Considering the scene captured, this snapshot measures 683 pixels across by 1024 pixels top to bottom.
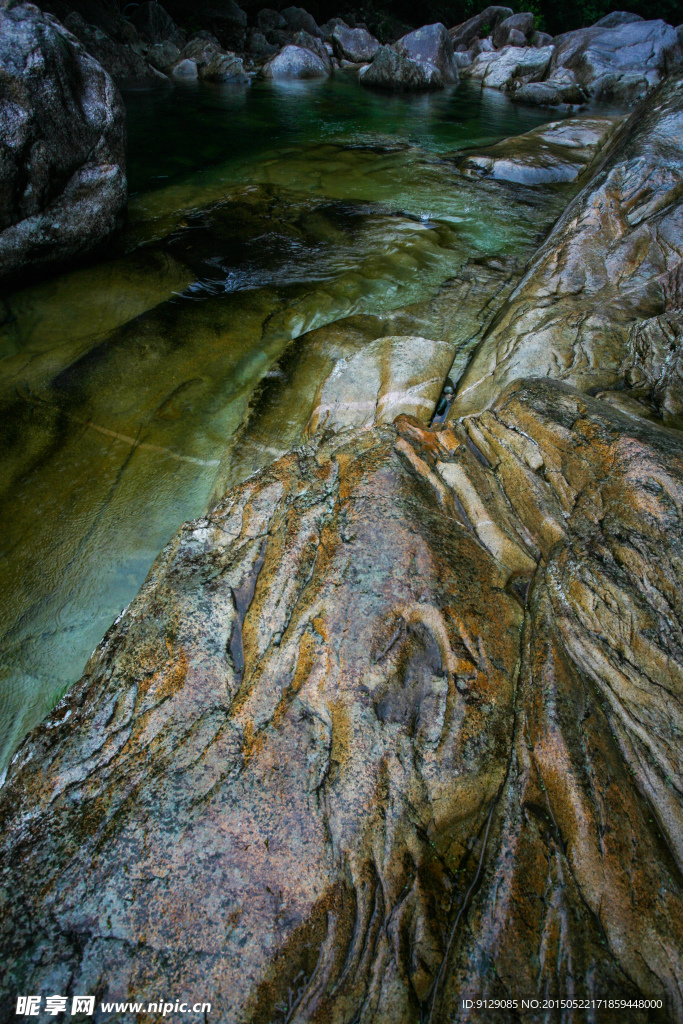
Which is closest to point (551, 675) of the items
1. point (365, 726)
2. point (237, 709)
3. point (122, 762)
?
point (365, 726)

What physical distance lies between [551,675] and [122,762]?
1.28 m

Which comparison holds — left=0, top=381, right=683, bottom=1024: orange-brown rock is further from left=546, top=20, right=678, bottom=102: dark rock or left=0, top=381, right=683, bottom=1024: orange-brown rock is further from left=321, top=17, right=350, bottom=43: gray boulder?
left=321, top=17, right=350, bottom=43: gray boulder

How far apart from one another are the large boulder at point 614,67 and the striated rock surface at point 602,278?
1172 cm

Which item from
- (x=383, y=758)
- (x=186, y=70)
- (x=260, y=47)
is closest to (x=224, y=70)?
(x=186, y=70)

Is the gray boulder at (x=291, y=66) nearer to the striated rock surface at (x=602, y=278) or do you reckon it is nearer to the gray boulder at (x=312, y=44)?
the gray boulder at (x=312, y=44)

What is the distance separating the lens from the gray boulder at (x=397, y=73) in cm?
1519

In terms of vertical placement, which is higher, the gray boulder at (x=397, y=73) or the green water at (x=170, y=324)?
the gray boulder at (x=397, y=73)

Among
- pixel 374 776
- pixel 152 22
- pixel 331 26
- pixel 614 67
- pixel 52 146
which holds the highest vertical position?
pixel 331 26

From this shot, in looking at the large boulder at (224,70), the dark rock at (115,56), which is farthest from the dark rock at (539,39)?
the dark rock at (115,56)

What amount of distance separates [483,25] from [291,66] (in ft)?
37.6

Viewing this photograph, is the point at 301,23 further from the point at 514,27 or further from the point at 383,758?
the point at 383,758

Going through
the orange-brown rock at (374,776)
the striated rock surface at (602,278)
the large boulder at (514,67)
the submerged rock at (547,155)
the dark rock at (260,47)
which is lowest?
the orange-brown rock at (374,776)

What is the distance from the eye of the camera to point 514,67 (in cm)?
1641

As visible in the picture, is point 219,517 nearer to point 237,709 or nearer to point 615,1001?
point 237,709
